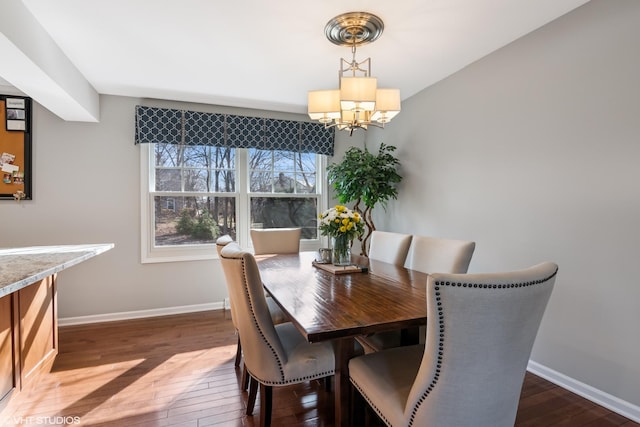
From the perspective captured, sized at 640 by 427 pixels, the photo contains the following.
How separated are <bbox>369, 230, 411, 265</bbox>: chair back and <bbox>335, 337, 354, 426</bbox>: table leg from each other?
122cm

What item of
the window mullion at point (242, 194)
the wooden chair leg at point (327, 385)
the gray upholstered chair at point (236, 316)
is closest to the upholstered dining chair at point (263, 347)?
the gray upholstered chair at point (236, 316)

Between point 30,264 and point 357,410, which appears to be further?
point 30,264

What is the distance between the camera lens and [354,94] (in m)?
1.91

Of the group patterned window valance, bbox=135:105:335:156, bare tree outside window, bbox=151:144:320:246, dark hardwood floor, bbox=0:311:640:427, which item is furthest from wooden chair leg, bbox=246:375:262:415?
patterned window valance, bbox=135:105:335:156

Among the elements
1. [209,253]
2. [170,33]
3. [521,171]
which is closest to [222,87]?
[170,33]

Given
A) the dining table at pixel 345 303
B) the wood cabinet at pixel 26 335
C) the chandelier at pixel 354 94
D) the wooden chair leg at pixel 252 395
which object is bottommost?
the wooden chair leg at pixel 252 395

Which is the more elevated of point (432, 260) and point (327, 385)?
point (432, 260)

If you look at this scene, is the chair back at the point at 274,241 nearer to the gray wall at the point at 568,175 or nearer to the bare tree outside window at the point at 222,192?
the bare tree outside window at the point at 222,192

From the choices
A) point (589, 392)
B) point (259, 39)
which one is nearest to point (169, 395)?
point (259, 39)

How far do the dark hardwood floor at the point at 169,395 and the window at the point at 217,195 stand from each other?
Result: 47.8 inches

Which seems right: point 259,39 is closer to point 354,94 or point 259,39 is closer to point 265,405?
point 354,94

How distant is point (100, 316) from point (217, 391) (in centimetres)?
203

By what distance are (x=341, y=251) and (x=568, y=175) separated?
1575 millimetres

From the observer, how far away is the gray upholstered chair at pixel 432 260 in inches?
77.3
